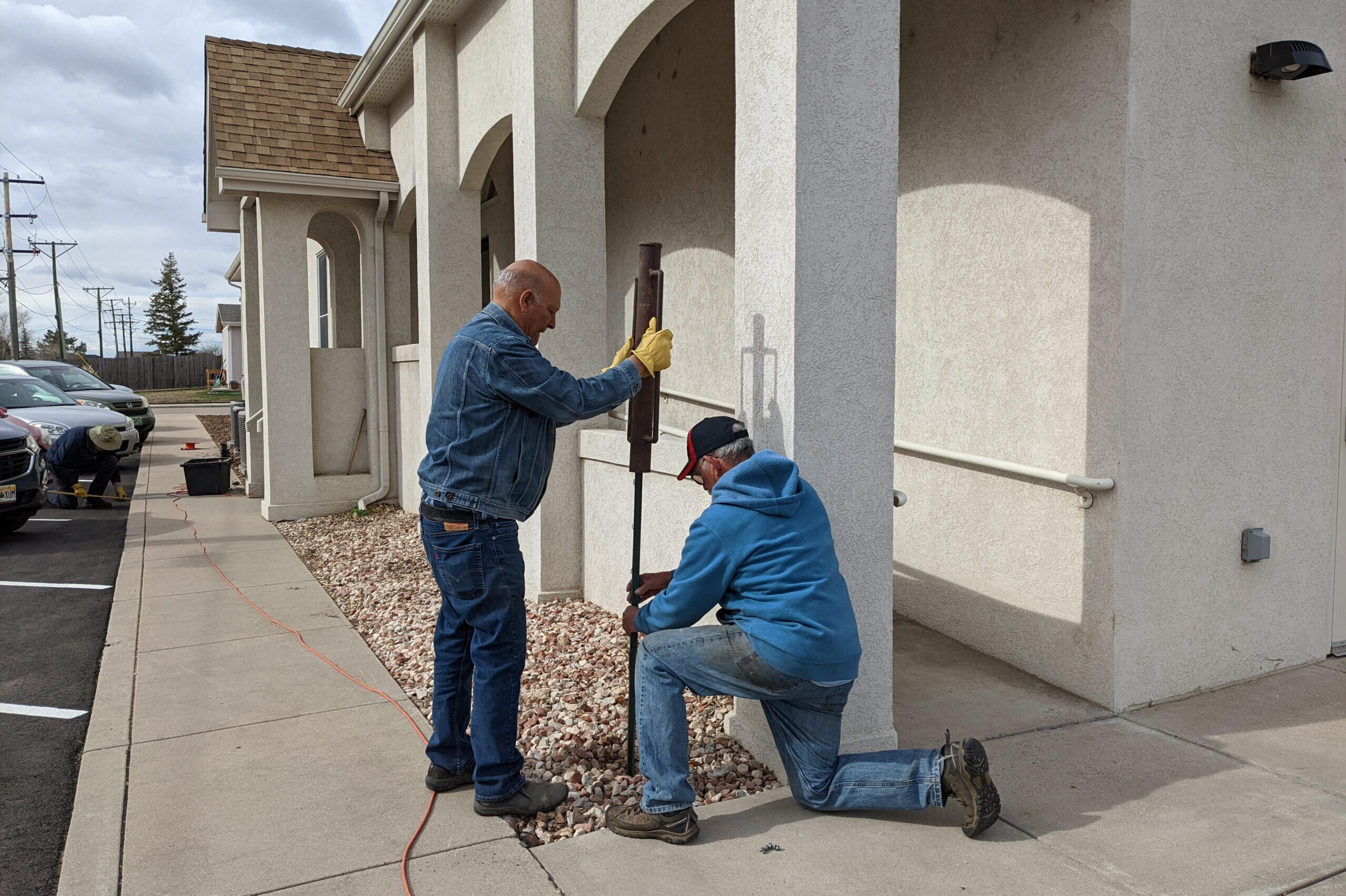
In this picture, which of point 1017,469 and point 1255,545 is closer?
point 1255,545

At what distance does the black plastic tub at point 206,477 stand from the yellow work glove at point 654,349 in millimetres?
10546

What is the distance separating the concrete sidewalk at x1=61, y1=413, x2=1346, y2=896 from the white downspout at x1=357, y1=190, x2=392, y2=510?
5.48m

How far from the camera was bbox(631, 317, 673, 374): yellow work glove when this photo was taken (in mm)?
3814

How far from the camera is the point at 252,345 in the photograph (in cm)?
1241

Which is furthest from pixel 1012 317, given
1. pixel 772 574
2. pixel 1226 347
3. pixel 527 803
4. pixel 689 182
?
pixel 689 182

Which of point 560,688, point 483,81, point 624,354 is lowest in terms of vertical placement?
point 560,688

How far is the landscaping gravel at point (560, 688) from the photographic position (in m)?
3.89

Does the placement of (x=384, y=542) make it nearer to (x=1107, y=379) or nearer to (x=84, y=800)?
(x=84, y=800)

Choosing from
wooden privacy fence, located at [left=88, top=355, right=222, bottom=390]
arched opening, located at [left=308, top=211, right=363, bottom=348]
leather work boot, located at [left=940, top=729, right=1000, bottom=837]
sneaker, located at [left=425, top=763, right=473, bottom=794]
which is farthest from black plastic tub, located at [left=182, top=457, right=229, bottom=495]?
wooden privacy fence, located at [left=88, top=355, right=222, bottom=390]

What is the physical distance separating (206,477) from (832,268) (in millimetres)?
11112

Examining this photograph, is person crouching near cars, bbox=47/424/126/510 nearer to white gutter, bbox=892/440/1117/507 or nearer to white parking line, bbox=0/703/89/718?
white parking line, bbox=0/703/89/718

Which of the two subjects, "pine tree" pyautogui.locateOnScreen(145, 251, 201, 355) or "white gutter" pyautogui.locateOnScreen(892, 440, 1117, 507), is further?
"pine tree" pyautogui.locateOnScreen(145, 251, 201, 355)

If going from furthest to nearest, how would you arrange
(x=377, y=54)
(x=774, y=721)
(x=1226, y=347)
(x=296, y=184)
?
(x=296, y=184), (x=377, y=54), (x=1226, y=347), (x=774, y=721)

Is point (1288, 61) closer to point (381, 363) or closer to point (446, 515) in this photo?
point (446, 515)
